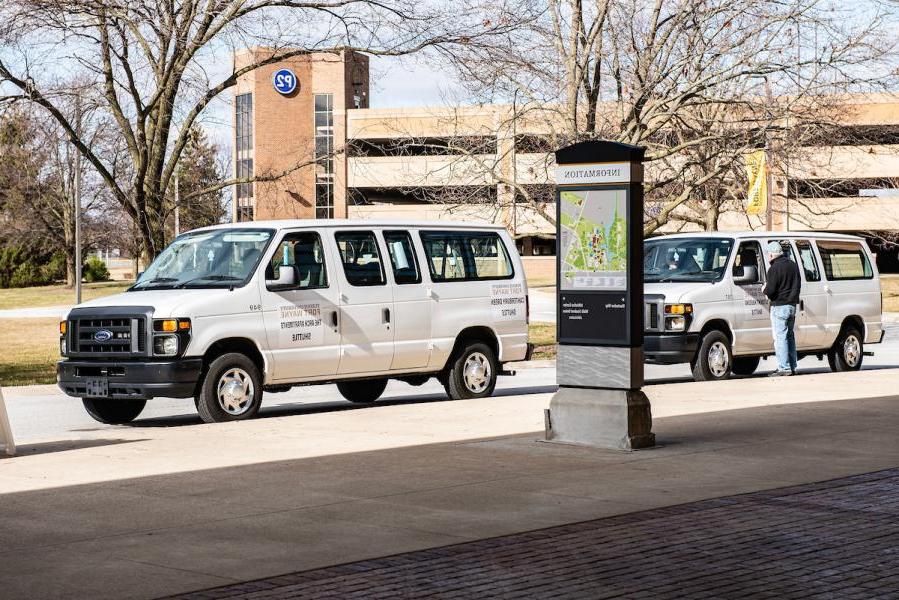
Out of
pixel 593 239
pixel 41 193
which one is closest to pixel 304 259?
pixel 593 239

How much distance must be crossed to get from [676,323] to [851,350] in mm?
4270

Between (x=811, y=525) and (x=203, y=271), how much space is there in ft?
25.5

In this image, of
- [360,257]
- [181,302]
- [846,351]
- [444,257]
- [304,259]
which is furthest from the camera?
[846,351]

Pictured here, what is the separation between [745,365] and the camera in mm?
20219

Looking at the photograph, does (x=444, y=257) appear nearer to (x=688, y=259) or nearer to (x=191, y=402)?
(x=191, y=402)

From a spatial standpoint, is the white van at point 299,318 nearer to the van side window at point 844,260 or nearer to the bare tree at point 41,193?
the van side window at point 844,260

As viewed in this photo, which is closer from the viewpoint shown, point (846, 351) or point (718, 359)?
point (718, 359)

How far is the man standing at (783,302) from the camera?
59.7 feet

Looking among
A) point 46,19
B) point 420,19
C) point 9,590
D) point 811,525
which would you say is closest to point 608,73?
point 420,19

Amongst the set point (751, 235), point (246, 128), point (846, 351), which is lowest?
point (846, 351)

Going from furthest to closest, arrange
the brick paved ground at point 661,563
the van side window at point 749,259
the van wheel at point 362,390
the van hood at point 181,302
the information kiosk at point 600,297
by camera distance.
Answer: the van side window at point 749,259 → the van wheel at point 362,390 → the van hood at point 181,302 → the information kiosk at point 600,297 → the brick paved ground at point 661,563

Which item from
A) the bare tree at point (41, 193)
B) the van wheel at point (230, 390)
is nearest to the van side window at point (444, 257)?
the van wheel at point (230, 390)

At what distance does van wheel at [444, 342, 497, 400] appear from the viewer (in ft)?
51.9

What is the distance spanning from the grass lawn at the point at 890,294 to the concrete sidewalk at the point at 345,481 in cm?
2891
